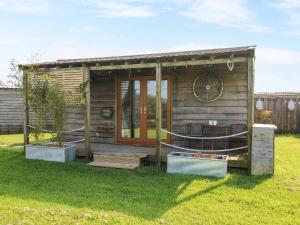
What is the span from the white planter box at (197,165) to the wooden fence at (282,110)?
8772 mm

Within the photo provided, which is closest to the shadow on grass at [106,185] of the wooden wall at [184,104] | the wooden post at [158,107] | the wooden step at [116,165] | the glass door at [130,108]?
the wooden step at [116,165]

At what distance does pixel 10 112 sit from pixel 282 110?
13.2m

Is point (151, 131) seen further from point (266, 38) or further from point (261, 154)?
point (266, 38)

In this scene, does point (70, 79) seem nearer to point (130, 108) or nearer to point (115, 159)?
point (130, 108)

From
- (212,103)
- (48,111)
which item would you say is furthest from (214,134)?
(48,111)

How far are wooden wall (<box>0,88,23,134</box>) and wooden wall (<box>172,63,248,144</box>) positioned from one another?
31.5 ft

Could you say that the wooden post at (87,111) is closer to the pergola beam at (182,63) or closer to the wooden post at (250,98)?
the pergola beam at (182,63)

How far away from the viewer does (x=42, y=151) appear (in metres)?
7.61

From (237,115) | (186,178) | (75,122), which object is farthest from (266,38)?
(186,178)

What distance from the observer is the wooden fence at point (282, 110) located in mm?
14102

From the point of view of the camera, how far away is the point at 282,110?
1425 cm

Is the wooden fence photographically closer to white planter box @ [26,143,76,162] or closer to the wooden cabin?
the wooden cabin

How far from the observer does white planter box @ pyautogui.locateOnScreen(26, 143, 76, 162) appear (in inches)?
291

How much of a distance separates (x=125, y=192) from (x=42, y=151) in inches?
136
